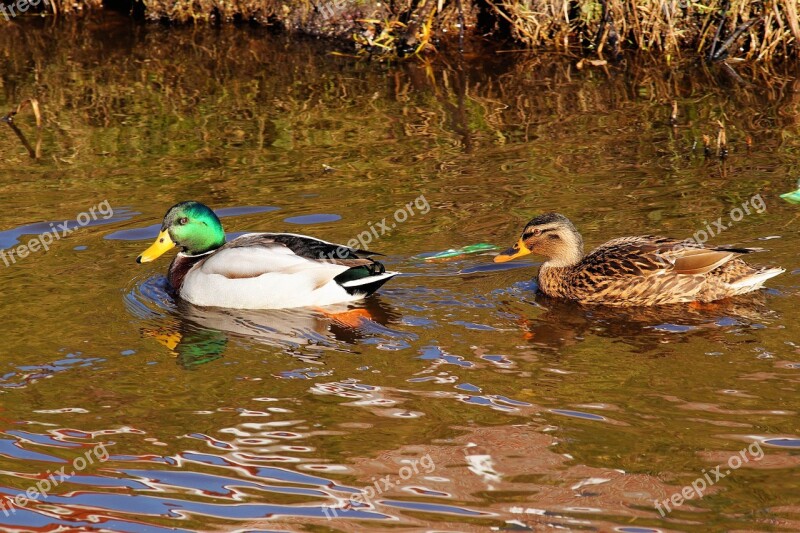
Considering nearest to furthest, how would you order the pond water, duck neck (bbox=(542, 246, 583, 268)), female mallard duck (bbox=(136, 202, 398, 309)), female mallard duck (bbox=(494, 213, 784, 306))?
the pond water
female mallard duck (bbox=(494, 213, 784, 306))
female mallard duck (bbox=(136, 202, 398, 309))
duck neck (bbox=(542, 246, 583, 268))

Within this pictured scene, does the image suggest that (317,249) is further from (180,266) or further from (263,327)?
(180,266)

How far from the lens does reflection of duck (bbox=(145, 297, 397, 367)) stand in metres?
7.54

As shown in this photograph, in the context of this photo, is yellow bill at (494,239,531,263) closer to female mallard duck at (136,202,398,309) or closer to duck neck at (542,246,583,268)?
duck neck at (542,246,583,268)

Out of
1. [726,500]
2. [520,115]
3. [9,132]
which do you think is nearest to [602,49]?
[520,115]

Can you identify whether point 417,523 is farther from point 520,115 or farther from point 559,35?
point 559,35

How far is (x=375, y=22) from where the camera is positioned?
44.0ft

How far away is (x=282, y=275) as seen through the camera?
8.17 metres

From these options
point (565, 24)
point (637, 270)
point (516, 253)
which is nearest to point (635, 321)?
point (637, 270)

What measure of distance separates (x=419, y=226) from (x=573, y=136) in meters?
2.32

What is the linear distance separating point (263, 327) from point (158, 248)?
1.29 m

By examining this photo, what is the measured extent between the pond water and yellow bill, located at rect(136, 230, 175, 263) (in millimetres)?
201

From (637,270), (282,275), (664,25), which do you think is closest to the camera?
(637,270)

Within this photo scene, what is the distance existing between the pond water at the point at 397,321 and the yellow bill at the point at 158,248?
201 millimetres

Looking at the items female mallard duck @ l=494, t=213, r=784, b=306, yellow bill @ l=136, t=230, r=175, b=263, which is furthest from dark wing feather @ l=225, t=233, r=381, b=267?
female mallard duck @ l=494, t=213, r=784, b=306
